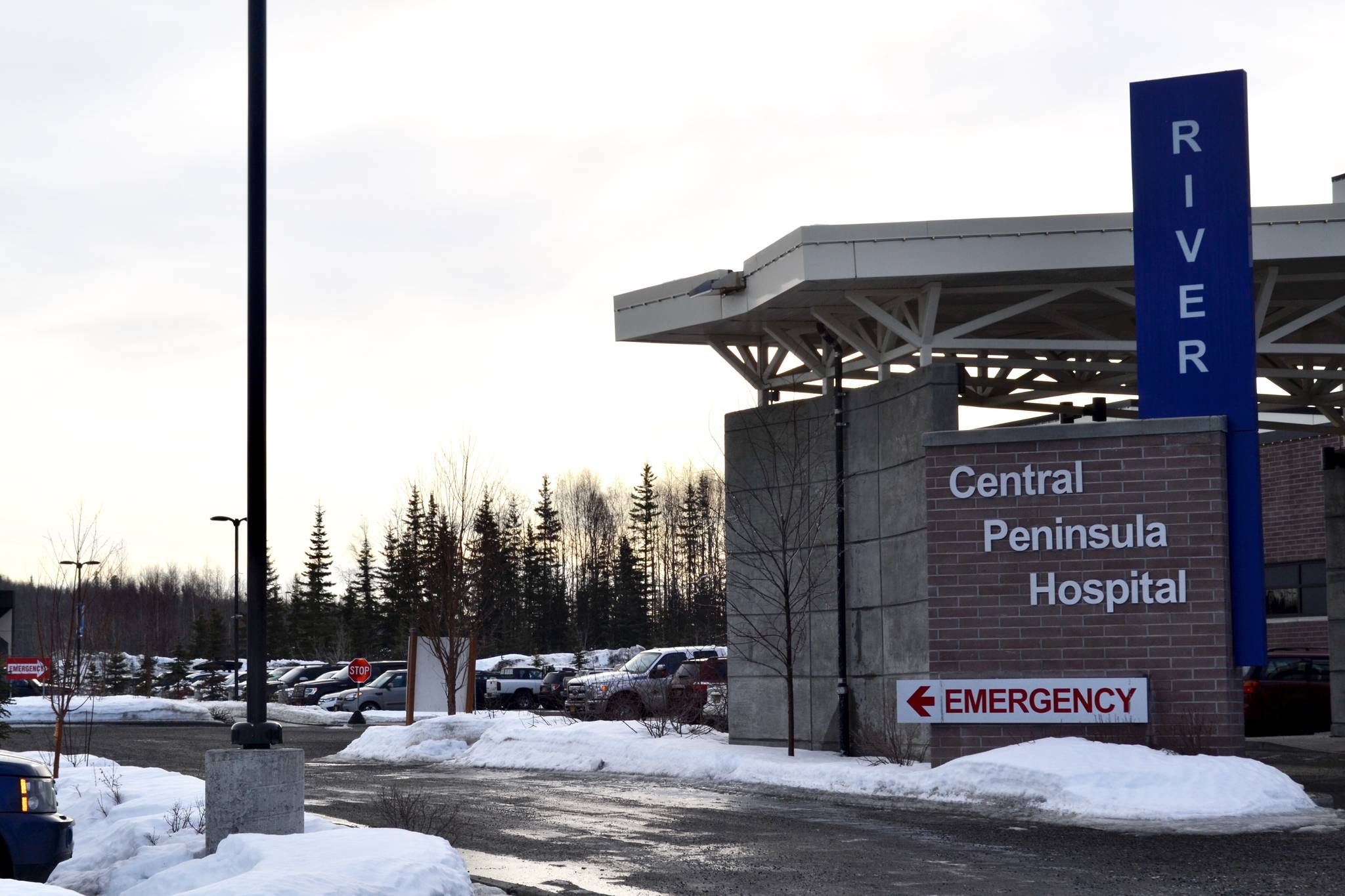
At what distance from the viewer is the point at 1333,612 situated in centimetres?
2861

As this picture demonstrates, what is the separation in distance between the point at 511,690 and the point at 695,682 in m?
21.7

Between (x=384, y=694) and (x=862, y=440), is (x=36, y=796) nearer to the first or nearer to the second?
(x=862, y=440)

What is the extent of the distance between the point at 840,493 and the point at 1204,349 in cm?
575

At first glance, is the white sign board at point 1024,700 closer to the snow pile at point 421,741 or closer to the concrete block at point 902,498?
the concrete block at point 902,498

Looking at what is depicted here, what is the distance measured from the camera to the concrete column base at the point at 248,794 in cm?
1077

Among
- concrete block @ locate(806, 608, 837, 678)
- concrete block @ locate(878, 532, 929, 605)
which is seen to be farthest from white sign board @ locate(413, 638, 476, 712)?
concrete block @ locate(878, 532, 929, 605)

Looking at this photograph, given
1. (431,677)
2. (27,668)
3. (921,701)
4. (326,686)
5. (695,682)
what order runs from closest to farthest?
(921,701), (27,668), (695,682), (431,677), (326,686)

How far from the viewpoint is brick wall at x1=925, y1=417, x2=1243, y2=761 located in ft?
60.7

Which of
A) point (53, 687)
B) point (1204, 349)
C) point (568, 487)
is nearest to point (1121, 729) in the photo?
point (1204, 349)

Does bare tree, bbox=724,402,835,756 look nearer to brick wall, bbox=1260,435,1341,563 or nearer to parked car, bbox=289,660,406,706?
brick wall, bbox=1260,435,1341,563

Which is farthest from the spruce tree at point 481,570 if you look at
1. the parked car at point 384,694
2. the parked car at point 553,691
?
the parked car at point 384,694

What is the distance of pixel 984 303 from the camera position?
75.7ft

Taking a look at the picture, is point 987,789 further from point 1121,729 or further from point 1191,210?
point 1191,210

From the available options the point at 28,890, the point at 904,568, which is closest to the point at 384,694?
the point at 904,568
